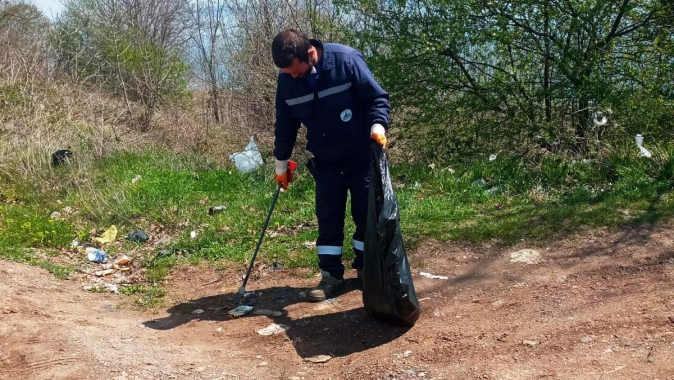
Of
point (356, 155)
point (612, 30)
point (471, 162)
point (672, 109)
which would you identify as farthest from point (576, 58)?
point (356, 155)

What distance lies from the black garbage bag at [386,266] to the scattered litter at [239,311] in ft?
3.51

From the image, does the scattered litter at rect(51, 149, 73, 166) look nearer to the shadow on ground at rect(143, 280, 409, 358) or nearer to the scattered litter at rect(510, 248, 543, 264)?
the shadow on ground at rect(143, 280, 409, 358)

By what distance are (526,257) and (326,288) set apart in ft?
5.01

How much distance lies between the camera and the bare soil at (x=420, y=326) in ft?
11.3

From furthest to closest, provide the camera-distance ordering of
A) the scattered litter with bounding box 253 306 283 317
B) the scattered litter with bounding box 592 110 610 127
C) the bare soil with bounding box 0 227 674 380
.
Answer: the scattered litter with bounding box 592 110 610 127 < the scattered litter with bounding box 253 306 283 317 < the bare soil with bounding box 0 227 674 380

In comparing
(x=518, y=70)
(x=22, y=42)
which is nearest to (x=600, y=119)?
(x=518, y=70)

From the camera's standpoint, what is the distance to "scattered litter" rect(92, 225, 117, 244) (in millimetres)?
6679

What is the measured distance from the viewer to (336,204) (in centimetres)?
462

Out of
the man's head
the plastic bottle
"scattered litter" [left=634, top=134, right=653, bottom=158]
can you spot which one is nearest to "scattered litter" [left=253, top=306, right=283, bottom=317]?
the man's head

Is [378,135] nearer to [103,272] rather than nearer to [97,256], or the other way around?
[103,272]

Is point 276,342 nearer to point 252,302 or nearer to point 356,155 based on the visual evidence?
point 252,302

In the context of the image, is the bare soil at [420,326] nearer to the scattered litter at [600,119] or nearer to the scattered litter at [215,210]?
the scattered litter at [215,210]

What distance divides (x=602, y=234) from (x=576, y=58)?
3.06 metres

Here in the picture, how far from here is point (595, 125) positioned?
7.47 meters
